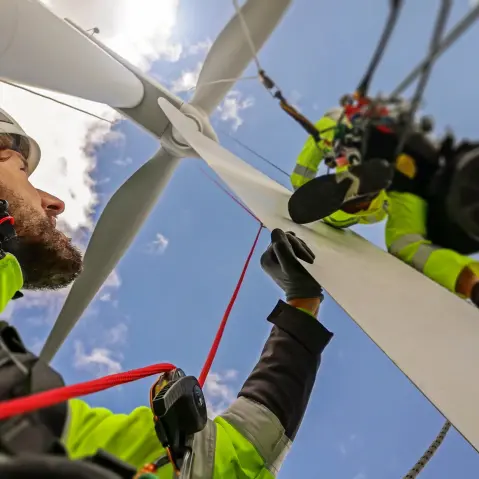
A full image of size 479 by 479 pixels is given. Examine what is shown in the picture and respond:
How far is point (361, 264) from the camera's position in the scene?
1260mm

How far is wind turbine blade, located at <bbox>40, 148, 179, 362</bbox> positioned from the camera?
367 cm

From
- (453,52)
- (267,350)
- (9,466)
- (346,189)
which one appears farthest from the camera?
(267,350)

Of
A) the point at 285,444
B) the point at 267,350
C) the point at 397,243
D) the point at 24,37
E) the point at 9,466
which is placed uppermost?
the point at 397,243

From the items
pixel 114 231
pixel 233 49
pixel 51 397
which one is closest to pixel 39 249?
pixel 51 397

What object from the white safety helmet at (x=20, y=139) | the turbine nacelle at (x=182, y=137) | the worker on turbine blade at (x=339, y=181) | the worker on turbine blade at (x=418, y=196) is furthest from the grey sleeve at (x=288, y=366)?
the turbine nacelle at (x=182, y=137)

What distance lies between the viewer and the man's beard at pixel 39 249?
1.67 m

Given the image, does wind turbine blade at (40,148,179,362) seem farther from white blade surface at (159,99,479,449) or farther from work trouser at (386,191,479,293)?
work trouser at (386,191,479,293)

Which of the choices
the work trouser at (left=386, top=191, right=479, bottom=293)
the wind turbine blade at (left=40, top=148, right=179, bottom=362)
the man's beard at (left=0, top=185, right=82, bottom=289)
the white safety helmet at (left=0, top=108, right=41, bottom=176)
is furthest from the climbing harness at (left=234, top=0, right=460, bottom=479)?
the wind turbine blade at (left=40, top=148, right=179, bottom=362)

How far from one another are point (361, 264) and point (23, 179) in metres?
1.24

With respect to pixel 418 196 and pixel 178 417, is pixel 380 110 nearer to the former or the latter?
pixel 418 196

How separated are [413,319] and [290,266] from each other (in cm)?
66

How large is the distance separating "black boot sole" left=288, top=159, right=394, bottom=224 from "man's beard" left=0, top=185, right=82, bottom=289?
0.82m

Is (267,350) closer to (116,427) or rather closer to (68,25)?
(116,427)

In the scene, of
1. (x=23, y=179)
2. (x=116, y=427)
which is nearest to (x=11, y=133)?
(x=23, y=179)
